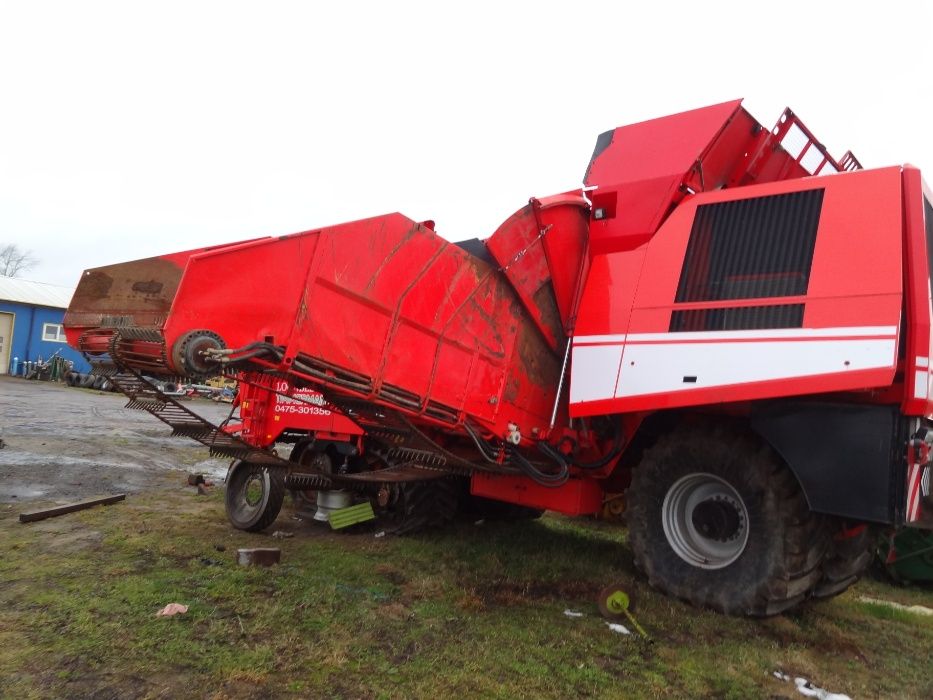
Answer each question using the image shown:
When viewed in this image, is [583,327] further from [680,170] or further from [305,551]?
[305,551]

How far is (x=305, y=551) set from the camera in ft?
18.2

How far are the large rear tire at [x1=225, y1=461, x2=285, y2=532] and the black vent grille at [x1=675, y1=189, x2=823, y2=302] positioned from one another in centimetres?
398

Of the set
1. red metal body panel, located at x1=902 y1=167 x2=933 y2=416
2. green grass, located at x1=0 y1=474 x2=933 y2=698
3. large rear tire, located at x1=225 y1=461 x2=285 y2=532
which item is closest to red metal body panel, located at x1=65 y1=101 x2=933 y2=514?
red metal body panel, located at x1=902 y1=167 x2=933 y2=416

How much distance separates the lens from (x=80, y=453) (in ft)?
32.8

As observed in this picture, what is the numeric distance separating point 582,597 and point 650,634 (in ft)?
2.64

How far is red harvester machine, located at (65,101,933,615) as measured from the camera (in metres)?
3.61

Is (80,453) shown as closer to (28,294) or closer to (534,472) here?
(534,472)

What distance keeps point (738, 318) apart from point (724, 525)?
132 cm

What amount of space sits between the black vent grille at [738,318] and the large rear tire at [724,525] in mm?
691

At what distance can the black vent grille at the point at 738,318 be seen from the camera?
387cm

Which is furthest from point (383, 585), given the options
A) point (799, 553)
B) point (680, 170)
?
point (680, 170)

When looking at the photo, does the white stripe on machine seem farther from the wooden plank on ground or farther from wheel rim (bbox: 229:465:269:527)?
the wooden plank on ground

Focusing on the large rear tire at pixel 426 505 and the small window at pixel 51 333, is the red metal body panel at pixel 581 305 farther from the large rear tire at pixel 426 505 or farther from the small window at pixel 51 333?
the small window at pixel 51 333

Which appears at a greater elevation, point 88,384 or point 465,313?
point 465,313
